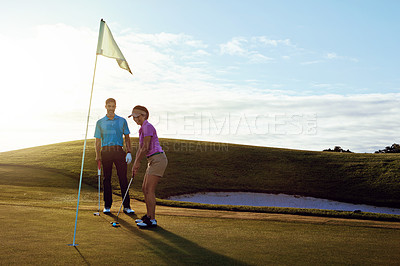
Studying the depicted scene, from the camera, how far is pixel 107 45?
27.1ft

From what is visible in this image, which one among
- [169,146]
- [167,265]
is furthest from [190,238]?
Result: [169,146]

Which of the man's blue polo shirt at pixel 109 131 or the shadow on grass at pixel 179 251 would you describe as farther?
the man's blue polo shirt at pixel 109 131

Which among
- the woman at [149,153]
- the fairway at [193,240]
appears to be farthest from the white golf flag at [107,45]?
the fairway at [193,240]

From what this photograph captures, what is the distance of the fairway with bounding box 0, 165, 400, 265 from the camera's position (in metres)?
5.66

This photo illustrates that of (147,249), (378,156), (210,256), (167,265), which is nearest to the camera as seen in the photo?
(167,265)

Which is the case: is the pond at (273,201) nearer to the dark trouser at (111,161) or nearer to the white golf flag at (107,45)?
the dark trouser at (111,161)

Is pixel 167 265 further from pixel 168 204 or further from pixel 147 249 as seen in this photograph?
pixel 168 204

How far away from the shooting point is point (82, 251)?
5.95 metres

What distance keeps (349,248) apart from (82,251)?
14.5 ft

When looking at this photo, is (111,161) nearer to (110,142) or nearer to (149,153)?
(110,142)

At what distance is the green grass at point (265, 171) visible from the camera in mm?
21734

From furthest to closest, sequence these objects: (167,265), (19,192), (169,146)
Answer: (169,146), (19,192), (167,265)

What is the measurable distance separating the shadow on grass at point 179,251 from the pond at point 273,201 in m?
12.8

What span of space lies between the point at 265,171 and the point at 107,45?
18243 mm
